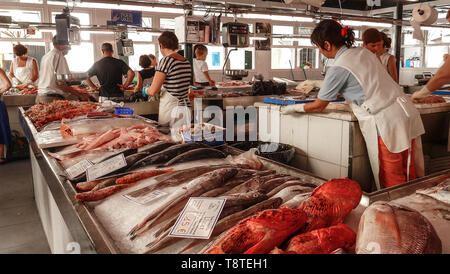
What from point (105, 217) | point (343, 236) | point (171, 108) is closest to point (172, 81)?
point (171, 108)

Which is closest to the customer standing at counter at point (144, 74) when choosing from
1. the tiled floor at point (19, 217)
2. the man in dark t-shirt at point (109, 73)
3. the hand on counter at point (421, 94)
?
the man in dark t-shirt at point (109, 73)

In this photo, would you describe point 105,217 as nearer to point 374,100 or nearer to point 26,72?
point 374,100

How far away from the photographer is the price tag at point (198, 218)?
1.21 metres

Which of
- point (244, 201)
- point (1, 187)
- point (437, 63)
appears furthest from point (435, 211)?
point (437, 63)

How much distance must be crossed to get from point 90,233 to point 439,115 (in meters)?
4.13

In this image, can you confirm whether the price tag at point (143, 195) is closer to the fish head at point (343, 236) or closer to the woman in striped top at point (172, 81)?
the fish head at point (343, 236)

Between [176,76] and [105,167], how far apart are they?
244 cm

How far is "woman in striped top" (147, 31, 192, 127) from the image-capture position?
4.11 meters

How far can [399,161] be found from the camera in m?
2.96

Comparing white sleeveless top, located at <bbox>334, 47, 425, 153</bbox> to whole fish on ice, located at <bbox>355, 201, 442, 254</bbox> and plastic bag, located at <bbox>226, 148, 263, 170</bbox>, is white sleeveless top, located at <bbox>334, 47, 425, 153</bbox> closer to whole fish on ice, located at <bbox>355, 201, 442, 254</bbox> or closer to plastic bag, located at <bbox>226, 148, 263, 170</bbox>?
plastic bag, located at <bbox>226, 148, 263, 170</bbox>

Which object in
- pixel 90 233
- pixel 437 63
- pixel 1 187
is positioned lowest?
pixel 1 187

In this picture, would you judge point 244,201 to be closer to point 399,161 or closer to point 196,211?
point 196,211

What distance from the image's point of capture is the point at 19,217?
13.3ft
